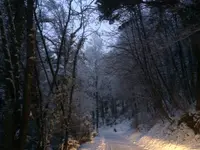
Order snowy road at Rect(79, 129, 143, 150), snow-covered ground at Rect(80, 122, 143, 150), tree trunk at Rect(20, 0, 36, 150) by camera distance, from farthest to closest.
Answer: snow-covered ground at Rect(80, 122, 143, 150), snowy road at Rect(79, 129, 143, 150), tree trunk at Rect(20, 0, 36, 150)

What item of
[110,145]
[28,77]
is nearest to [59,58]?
[28,77]

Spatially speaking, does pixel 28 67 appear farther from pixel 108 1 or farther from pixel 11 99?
pixel 108 1

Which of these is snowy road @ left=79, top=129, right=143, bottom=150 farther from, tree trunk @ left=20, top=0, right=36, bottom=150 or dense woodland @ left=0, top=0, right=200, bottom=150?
tree trunk @ left=20, top=0, right=36, bottom=150

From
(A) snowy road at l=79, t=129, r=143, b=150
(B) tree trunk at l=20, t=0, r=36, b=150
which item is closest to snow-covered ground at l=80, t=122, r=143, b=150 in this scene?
(A) snowy road at l=79, t=129, r=143, b=150

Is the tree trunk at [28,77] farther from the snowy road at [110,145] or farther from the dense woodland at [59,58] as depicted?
the snowy road at [110,145]

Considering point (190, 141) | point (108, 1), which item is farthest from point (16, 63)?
point (190, 141)

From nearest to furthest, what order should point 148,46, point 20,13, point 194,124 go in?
point 20,13, point 194,124, point 148,46

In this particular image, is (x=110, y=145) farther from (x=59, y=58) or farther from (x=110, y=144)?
(x=59, y=58)

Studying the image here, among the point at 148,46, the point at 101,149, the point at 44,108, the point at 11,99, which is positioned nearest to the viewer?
the point at 11,99

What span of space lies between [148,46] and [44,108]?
884 centimetres

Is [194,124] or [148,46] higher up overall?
[148,46]

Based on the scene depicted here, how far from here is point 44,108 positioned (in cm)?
1059

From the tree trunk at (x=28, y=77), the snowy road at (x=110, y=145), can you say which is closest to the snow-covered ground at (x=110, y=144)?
the snowy road at (x=110, y=145)

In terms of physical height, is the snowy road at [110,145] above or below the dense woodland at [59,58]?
below
